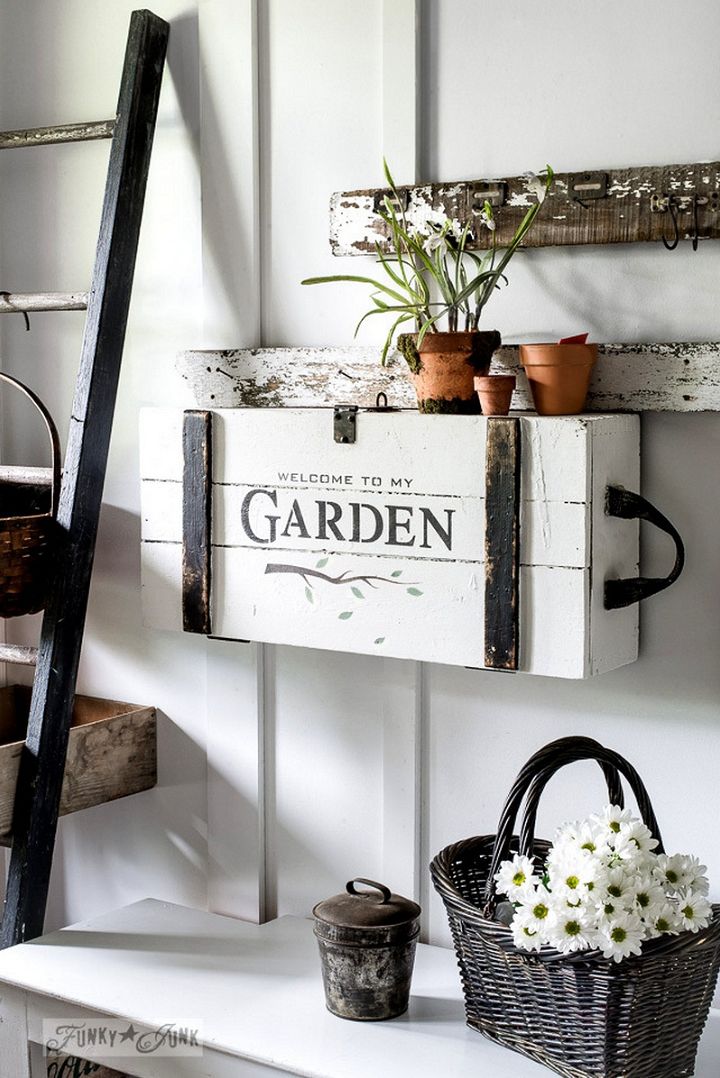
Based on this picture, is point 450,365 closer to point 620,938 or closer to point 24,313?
point 620,938

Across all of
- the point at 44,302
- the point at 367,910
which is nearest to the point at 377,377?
the point at 44,302

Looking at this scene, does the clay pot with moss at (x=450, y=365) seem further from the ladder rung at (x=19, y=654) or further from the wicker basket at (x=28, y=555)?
the ladder rung at (x=19, y=654)

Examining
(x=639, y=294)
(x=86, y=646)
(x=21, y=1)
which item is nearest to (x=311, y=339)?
(x=639, y=294)

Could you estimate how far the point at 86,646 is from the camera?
8.80ft

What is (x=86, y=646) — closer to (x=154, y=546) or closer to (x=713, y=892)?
(x=154, y=546)

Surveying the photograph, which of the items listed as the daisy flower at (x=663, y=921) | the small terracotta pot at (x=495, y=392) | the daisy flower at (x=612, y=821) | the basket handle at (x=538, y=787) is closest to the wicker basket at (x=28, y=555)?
the small terracotta pot at (x=495, y=392)

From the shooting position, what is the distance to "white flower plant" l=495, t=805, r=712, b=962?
1.66m

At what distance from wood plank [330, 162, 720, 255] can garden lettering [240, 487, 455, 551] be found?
0.45 meters

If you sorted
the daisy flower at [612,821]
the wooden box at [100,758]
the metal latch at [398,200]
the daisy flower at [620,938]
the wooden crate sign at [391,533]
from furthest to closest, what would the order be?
the wooden box at [100,758] → the metal latch at [398,200] → the wooden crate sign at [391,533] → the daisy flower at [612,821] → the daisy flower at [620,938]

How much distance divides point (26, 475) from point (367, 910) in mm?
1086

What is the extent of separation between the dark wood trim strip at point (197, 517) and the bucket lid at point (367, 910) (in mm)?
505

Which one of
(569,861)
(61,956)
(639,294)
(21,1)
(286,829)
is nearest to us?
(569,861)

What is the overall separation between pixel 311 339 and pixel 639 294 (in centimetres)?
61

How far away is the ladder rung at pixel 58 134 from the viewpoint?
241 centimetres
